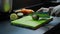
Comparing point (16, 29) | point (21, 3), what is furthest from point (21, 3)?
point (16, 29)

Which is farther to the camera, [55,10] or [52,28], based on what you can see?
[55,10]

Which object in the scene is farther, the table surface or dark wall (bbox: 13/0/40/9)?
dark wall (bbox: 13/0/40/9)

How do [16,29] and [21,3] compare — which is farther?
[21,3]

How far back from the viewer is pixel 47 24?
0.77 meters

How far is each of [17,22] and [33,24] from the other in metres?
0.10

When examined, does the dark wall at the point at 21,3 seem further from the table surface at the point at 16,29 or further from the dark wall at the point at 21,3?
the table surface at the point at 16,29

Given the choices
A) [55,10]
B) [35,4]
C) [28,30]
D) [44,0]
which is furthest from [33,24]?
[44,0]

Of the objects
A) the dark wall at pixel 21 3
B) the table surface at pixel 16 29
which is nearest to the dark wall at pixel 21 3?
the dark wall at pixel 21 3

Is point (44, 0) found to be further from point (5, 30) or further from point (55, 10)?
point (5, 30)

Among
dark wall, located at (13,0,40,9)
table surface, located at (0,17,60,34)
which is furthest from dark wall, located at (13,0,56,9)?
table surface, located at (0,17,60,34)

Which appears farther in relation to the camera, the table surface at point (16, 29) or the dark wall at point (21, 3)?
the dark wall at point (21, 3)

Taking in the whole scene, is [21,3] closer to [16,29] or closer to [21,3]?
[21,3]

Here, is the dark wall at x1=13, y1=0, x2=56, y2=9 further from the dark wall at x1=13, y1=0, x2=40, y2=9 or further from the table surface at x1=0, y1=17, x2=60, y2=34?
the table surface at x1=0, y1=17, x2=60, y2=34

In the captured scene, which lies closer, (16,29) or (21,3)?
(16,29)
